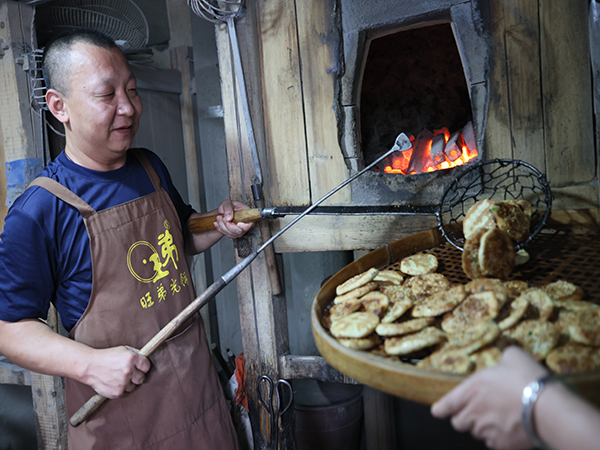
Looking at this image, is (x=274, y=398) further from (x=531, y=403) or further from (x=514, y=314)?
(x=531, y=403)

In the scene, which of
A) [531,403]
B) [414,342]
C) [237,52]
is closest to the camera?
[531,403]

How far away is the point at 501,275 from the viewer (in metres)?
A: 1.15

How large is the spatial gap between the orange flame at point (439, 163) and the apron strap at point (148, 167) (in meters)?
1.22

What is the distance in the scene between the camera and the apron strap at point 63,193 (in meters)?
1.68

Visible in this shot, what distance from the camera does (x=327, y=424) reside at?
2.79 m

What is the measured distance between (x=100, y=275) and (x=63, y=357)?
13.1 inches

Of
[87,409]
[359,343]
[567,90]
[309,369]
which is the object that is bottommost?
[309,369]

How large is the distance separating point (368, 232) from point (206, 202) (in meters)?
2.19

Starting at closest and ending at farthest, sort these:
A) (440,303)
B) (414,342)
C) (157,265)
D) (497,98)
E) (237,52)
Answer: (414,342), (440,303), (497,98), (157,265), (237,52)

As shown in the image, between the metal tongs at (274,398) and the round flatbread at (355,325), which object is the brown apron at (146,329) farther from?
the round flatbread at (355,325)

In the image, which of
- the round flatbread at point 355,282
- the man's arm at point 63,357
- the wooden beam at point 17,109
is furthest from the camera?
the wooden beam at point 17,109

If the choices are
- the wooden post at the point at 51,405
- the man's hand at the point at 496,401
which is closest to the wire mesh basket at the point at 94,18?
the wooden post at the point at 51,405

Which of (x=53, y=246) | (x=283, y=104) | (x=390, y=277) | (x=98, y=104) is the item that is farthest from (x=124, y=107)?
(x=390, y=277)

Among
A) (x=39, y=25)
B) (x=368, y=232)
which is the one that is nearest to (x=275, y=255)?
(x=368, y=232)
